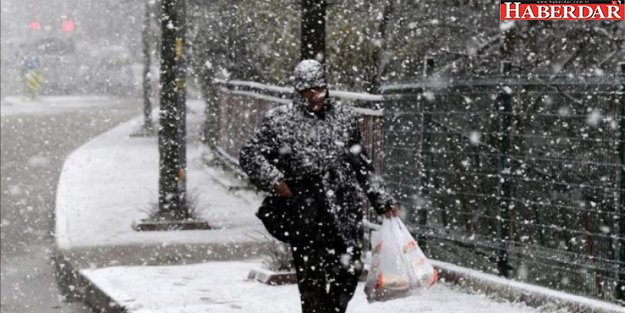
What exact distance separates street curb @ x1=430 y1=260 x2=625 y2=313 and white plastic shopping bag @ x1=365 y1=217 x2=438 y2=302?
1.45m

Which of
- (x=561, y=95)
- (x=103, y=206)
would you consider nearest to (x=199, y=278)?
(x=561, y=95)

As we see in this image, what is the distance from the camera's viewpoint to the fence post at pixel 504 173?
9.68m

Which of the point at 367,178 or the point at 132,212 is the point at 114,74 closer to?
the point at 132,212

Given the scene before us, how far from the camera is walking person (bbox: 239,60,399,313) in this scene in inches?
290

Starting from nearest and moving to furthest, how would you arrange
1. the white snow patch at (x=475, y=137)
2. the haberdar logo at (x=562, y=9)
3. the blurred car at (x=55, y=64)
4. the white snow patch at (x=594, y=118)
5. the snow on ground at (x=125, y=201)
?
the white snow patch at (x=594, y=118)
the white snow patch at (x=475, y=137)
the haberdar logo at (x=562, y=9)
the snow on ground at (x=125, y=201)
the blurred car at (x=55, y=64)

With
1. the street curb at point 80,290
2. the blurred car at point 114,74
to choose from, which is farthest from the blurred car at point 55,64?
the street curb at point 80,290

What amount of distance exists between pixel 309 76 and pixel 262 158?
51 centimetres

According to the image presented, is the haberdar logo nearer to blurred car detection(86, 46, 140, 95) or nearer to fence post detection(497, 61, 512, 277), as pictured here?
fence post detection(497, 61, 512, 277)

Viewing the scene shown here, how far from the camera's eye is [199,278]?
35.3 ft

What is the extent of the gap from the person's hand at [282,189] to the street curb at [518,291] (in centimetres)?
233

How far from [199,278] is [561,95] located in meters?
3.20

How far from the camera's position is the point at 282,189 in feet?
23.7

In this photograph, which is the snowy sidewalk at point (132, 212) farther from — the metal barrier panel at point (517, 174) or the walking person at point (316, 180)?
the walking person at point (316, 180)

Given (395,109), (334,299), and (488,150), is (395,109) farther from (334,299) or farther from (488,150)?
(334,299)
